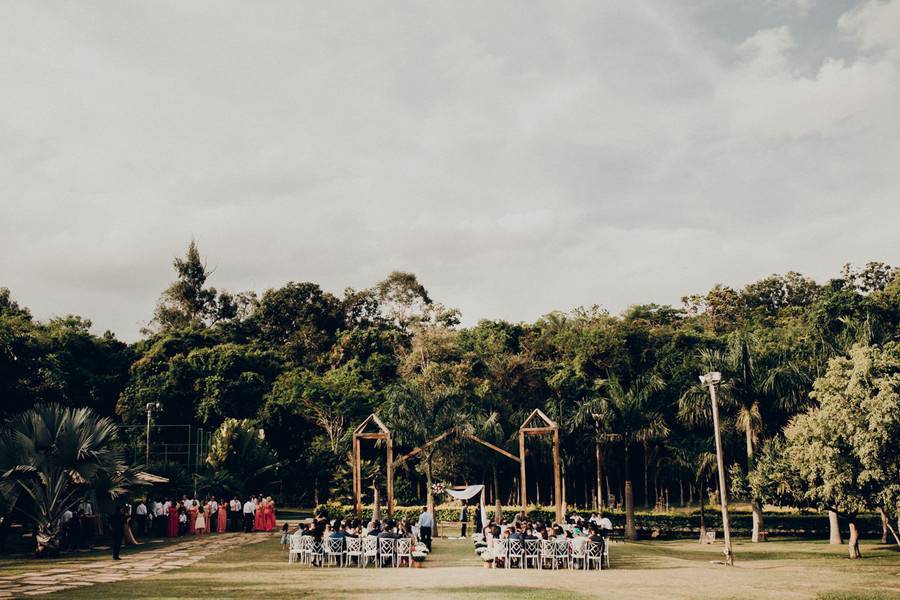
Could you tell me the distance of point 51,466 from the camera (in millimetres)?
21234

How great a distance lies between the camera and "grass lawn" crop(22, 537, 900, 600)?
1442 cm

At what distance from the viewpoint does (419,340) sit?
1722 inches


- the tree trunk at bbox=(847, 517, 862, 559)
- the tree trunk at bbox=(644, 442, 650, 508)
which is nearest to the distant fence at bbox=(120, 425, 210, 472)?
the tree trunk at bbox=(644, 442, 650, 508)

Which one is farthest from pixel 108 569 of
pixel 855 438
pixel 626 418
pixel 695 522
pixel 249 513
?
pixel 695 522

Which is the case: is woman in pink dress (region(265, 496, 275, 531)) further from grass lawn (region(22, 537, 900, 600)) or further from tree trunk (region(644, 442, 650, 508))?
tree trunk (region(644, 442, 650, 508))

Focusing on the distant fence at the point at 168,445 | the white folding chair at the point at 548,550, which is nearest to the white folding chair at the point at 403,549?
the white folding chair at the point at 548,550

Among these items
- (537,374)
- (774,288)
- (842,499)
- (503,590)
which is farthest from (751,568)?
(774,288)

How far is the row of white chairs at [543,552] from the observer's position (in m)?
19.2

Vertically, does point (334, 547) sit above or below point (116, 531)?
below

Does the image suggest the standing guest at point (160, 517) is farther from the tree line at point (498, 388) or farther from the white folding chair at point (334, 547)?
the white folding chair at point (334, 547)

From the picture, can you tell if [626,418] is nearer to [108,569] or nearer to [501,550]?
[501,550]

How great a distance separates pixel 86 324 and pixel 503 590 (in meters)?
47.5

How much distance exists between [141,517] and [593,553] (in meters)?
16.3

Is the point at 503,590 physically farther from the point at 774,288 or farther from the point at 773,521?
the point at 774,288
